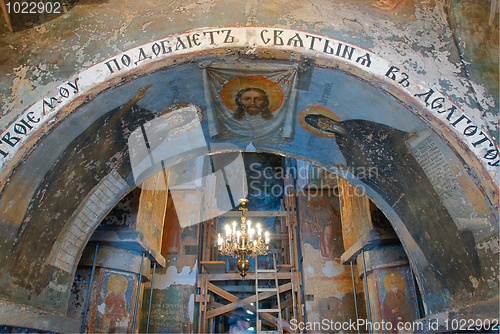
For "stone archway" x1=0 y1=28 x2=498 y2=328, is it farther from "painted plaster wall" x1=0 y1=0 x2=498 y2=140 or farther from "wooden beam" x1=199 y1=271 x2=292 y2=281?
"wooden beam" x1=199 y1=271 x2=292 y2=281

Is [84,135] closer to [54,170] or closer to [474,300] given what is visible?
[54,170]

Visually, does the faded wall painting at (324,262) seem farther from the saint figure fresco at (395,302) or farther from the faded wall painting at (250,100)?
the faded wall painting at (250,100)

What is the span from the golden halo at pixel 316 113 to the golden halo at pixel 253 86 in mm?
380

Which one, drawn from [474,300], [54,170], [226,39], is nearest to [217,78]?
[226,39]

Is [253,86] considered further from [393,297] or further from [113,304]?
[113,304]

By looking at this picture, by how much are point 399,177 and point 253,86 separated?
7.77ft

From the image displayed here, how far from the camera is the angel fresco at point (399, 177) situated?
15.4ft

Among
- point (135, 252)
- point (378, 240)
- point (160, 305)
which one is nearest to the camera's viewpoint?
point (378, 240)

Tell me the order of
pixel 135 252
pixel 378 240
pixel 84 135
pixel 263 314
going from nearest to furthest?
pixel 84 135 < pixel 378 240 < pixel 135 252 < pixel 263 314

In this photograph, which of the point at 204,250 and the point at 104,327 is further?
the point at 204,250

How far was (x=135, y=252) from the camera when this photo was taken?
7.85 meters

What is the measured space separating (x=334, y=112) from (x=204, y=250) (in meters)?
7.53

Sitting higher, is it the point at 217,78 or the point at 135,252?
the point at 217,78

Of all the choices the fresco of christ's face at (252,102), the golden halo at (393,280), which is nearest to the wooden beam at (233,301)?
the golden halo at (393,280)
